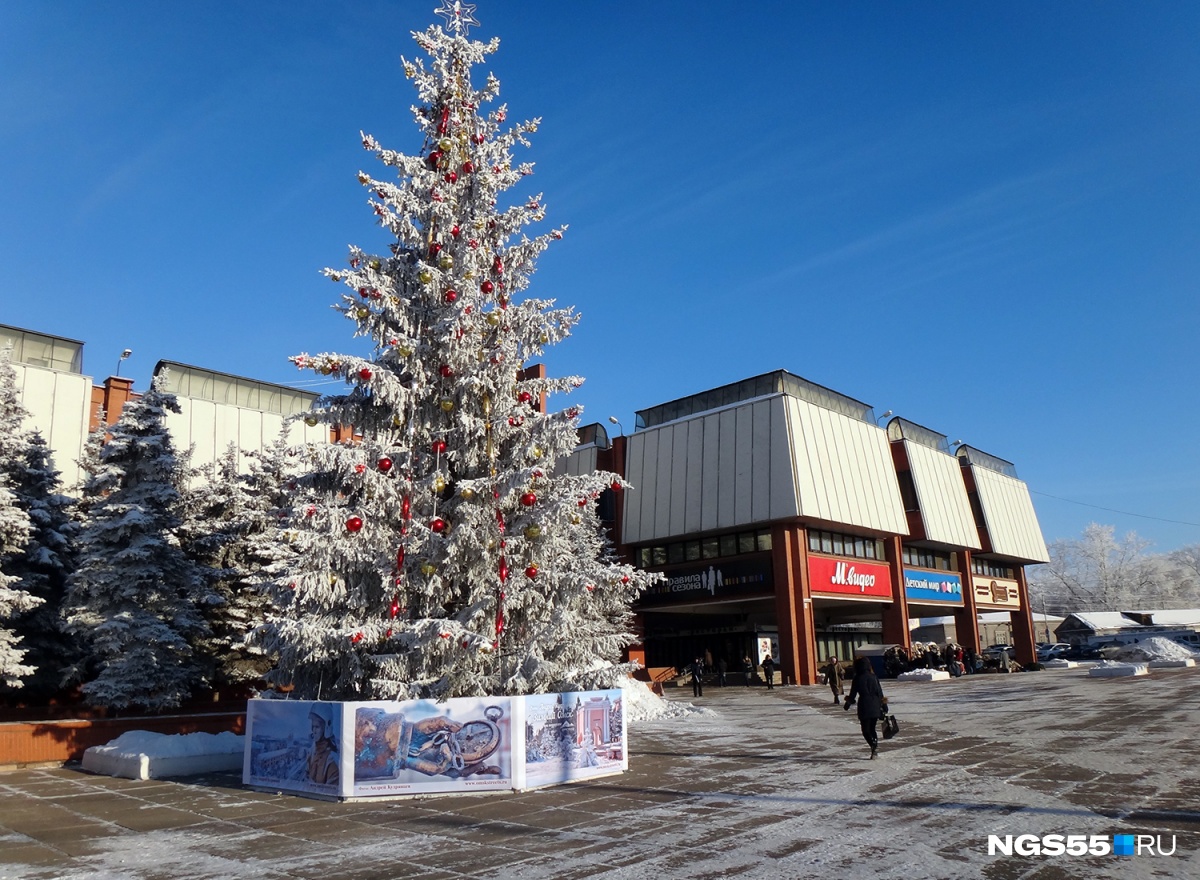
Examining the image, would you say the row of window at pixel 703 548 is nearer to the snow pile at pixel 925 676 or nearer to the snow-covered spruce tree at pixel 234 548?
the snow pile at pixel 925 676

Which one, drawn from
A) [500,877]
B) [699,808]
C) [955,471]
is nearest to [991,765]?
[699,808]

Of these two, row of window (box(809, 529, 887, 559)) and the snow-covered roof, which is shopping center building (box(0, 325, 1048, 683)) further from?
the snow-covered roof

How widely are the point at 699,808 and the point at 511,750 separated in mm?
3093

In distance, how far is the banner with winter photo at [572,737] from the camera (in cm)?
1230

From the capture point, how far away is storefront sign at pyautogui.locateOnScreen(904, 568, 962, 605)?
150 feet

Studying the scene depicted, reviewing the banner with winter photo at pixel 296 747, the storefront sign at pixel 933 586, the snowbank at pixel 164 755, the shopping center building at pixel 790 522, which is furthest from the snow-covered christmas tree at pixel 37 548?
the storefront sign at pixel 933 586

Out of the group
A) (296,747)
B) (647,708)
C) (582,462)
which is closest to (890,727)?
(296,747)

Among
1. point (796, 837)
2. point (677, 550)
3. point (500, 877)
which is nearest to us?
point (500, 877)

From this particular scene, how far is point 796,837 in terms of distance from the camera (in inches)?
333

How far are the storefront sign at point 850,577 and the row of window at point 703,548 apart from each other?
264cm

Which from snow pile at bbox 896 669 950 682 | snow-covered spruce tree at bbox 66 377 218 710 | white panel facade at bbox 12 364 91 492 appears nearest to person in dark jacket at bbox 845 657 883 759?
snow-covered spruce tree at bbox 66 377 218 710

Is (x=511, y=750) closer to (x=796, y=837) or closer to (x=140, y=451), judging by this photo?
(x=796, y=837)

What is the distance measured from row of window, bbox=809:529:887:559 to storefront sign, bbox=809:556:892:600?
19.2 inches

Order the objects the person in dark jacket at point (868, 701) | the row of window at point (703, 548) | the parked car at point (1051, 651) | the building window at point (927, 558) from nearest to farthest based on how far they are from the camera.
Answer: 1. the person in dark jacket at point (868, 701)
2. the row of window at point (703, 548)
3. the building window at point (927, 558)
4. the parked car at point (1051, 651)
